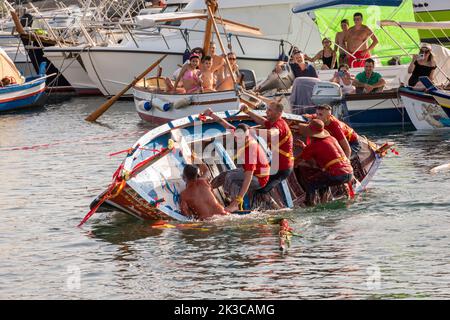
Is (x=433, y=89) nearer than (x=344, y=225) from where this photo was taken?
No

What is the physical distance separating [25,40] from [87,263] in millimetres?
26229

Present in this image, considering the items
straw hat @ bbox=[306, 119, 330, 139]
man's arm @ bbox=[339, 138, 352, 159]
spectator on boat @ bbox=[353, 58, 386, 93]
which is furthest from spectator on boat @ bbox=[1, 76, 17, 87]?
straw hat @ bbox=[306, 119, 330, 139]

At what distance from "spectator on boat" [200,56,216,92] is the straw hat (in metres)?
9.05

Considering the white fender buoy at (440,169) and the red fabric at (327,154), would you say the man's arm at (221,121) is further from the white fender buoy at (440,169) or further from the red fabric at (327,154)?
the white fender buoy at (440,169)

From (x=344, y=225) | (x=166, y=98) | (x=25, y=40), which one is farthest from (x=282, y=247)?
(x=25, y=40)

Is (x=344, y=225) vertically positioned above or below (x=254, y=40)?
above

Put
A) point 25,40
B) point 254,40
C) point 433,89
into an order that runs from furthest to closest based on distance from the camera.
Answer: point 25,40, point 254,40, point 433,89

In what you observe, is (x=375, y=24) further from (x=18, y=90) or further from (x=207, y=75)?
(x=18, y=90)

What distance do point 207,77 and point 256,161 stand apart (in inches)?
388

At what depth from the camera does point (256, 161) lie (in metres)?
16.5

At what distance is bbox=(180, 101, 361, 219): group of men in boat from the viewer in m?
16.3

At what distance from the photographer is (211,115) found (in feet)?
55.9

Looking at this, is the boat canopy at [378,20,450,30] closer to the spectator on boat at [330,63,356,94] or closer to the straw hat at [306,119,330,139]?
the spectator on boat at [330,63,356,94]
